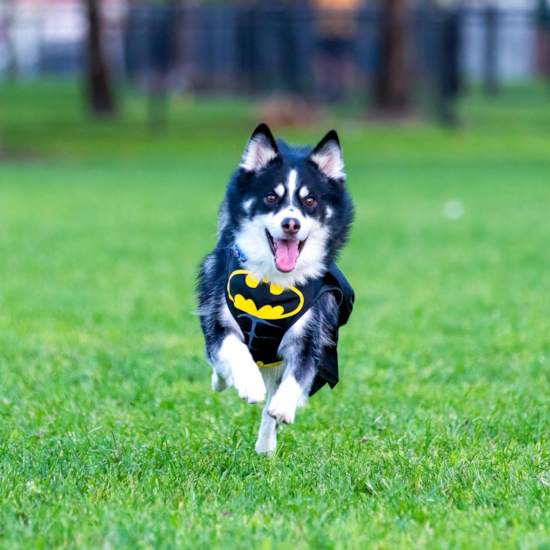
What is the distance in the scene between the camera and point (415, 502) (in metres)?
3.87

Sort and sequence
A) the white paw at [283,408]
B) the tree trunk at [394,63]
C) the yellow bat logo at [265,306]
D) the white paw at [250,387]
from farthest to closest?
1. the tree trunk at [394,63]
2. the yellow bat logo at [265,306]
3. the white paw at [283,408]
4. the white paw at [250,387]

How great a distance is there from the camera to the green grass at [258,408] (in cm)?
368

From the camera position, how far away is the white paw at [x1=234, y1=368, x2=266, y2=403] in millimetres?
3961

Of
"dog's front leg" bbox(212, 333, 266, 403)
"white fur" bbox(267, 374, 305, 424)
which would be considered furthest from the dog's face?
"white fur" bbox(267, 374, 305, 424)

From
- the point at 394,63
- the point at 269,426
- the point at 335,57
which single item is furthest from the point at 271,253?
the point at 335,57

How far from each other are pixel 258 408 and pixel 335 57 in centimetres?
3523

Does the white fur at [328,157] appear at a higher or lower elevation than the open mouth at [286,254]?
higher

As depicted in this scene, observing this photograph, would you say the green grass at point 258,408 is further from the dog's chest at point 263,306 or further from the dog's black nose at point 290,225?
the dog's black nose at point 290,225

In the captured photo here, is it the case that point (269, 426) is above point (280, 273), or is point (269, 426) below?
below

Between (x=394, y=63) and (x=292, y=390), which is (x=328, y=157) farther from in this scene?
(x=394, y=63)

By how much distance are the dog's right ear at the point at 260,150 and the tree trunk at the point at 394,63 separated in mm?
27045

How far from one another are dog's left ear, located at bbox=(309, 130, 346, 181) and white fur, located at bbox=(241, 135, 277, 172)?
0.19 metres

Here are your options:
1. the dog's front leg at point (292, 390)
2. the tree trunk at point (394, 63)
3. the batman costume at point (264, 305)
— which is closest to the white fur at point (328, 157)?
the batman costume at point (264, 305)

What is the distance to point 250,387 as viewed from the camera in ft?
13.0
